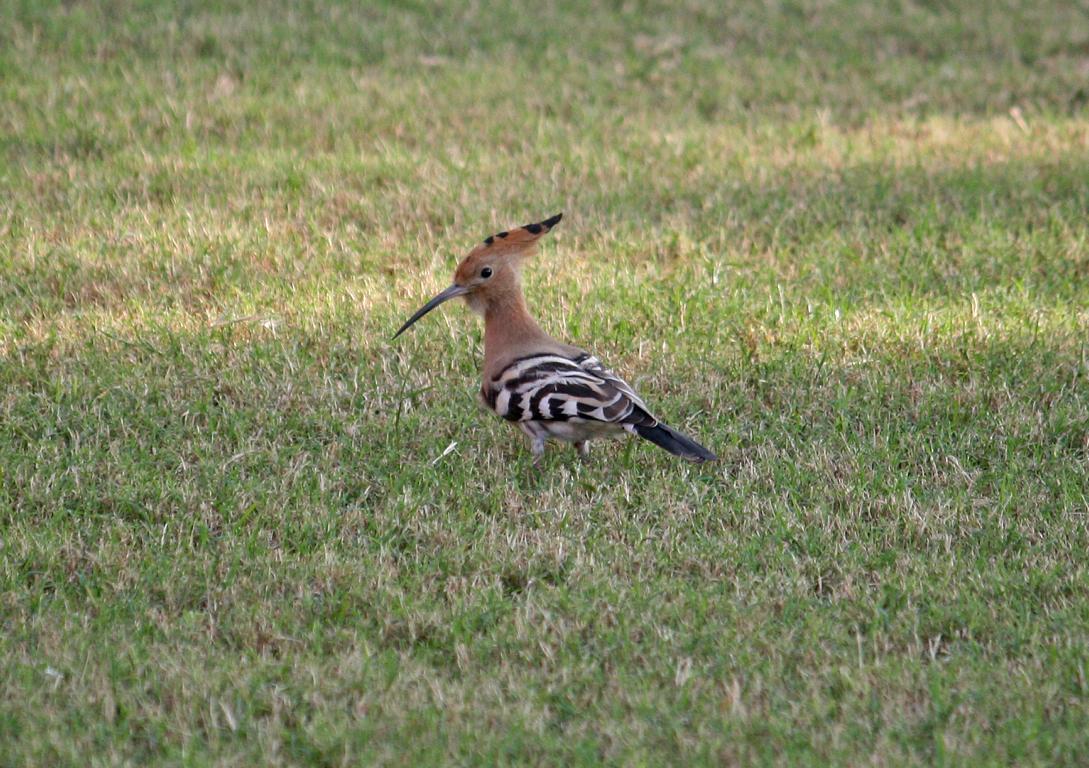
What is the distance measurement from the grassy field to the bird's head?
520 millimetres

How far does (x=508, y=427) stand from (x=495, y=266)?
2.14ft

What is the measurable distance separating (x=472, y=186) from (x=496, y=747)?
5.32m

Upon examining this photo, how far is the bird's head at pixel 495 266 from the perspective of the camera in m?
5.51

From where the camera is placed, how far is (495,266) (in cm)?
551

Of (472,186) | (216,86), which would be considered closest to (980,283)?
(472,186)

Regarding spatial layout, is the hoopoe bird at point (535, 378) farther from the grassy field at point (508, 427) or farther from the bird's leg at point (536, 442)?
the grassy field at point (508, 427)

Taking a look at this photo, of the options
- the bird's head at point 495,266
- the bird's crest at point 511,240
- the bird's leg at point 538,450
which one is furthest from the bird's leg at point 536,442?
the bird's crest at point 511,240

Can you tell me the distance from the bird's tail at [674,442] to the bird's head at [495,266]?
0.91m

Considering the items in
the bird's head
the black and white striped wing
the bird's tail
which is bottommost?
the bird's tail

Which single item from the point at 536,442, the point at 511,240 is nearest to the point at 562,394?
the point at 536,442

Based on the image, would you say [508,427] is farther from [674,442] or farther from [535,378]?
[674,442]

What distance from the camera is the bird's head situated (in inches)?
217

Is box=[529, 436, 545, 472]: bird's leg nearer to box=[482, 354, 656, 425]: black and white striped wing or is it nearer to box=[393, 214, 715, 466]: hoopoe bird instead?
box=[393, 214, 715, 466]: hoopoe bird

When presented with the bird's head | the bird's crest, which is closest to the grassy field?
the bird's head
